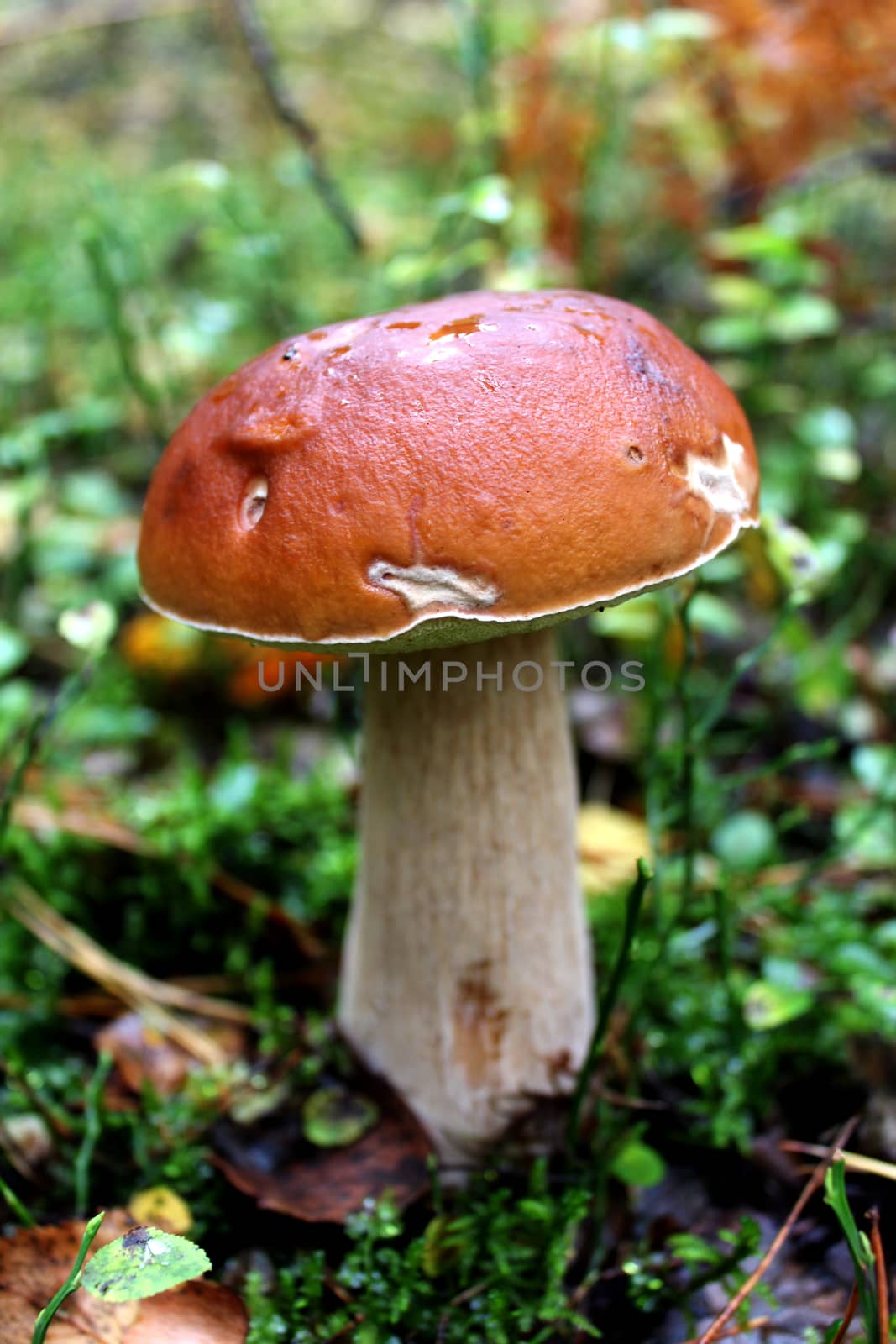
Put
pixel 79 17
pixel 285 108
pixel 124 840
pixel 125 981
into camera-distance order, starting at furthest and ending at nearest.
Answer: pixel 79 17 < pixel 285 108 < pixel 124 840 < pixel 125 981

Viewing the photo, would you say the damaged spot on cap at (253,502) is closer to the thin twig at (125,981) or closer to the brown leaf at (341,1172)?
the brown leaf at (341,1172)

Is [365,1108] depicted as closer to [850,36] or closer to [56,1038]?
[56,1038]

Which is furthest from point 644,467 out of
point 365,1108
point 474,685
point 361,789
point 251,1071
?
point 251,1071

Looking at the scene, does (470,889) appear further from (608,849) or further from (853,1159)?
(608,849)

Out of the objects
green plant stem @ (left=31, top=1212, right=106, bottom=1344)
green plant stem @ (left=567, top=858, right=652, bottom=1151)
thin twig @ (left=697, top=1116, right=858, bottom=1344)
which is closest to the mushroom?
green plant stem @ (left=567, top=858, right=652, bottom=1151)

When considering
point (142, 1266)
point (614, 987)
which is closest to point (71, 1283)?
point (142, 1266)

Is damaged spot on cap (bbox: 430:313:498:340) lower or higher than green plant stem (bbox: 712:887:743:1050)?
higher

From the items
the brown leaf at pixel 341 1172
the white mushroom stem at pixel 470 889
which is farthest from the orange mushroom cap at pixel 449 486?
the brown leaf at pixel 341 1172

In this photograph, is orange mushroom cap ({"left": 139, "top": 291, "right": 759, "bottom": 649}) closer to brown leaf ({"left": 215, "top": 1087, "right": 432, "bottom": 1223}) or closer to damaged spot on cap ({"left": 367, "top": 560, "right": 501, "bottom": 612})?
damaged spot on cap ({"left": 367, "top": 560, "right": 501, "bottom": 612})
